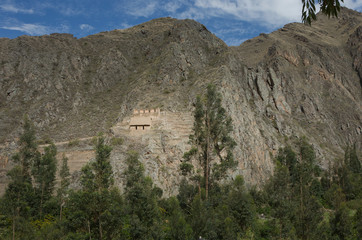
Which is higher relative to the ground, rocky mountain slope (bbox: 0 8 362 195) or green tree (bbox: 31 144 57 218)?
rocky mountain slope (bbox: 0 8 362 195)

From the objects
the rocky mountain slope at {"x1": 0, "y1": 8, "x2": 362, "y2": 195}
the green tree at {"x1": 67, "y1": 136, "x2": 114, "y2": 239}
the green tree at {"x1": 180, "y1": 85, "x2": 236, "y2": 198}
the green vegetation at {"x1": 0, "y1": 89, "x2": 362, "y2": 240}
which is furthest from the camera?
the rocky mountain slope at {"x1": 0, "y1": 8, "x2": 362, "y2": 195}

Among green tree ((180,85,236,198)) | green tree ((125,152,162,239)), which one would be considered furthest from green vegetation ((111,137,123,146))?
green tree ((125,152,162,239))

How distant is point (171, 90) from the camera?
56188mm

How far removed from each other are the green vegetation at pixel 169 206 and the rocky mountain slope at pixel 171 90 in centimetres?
946

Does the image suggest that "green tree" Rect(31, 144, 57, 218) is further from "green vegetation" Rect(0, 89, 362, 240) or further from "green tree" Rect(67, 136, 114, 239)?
"green tree" Rect(67, 136, 114, 239)

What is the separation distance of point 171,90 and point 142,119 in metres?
14.2

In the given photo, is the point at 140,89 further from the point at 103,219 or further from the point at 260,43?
the point at 260,43

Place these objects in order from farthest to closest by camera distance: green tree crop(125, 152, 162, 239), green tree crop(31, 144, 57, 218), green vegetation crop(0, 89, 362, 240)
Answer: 1. green tree crop(31, 144, 57, 218)
2. green tree crop(125, 152, 162, 239)
3. green vegetation crop(0, 89, 362, 240)

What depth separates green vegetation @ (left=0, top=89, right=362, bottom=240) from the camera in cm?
1576

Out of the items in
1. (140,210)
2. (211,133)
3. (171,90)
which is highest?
(171,90)

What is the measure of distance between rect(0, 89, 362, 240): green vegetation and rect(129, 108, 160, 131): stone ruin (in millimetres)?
13233

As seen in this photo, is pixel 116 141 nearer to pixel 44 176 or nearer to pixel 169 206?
pixel 44 176

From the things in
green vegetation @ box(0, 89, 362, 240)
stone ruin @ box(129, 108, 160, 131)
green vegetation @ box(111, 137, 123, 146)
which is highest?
stone ruin @ box(129, 108, 160, 131)

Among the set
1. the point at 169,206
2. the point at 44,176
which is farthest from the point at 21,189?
the point at 169,206
